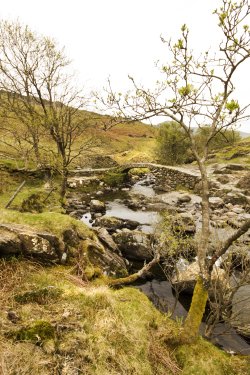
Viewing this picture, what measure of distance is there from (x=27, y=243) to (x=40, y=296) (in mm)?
2254

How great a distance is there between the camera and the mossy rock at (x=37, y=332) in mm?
4770

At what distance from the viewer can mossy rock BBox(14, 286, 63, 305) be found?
5887mm

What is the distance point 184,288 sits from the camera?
40.6 feet

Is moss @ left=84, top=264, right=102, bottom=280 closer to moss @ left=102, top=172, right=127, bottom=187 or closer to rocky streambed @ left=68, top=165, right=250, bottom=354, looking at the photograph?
rocky streambed @ left=68, top=165, right=250, bottom=354

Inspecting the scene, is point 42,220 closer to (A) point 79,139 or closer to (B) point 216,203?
(B) point 216,203

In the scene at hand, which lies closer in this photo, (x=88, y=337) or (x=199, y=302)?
(x=88, y=337)

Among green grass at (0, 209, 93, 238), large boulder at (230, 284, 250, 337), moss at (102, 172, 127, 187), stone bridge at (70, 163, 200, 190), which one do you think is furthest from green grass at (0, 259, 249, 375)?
moss at (102, 172, 127, 187)

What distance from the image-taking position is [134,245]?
15.8 metres

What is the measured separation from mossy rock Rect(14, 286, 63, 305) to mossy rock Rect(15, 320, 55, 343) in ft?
3.09

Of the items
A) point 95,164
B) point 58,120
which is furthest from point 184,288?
point 95,164

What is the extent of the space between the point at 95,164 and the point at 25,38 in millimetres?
25246

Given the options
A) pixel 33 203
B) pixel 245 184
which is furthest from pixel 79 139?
pixel 33 203

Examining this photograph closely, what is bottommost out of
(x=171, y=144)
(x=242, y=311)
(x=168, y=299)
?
(x=168, y=299)

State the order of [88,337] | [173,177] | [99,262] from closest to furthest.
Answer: [88,337] → [99,262] → [173,177]
